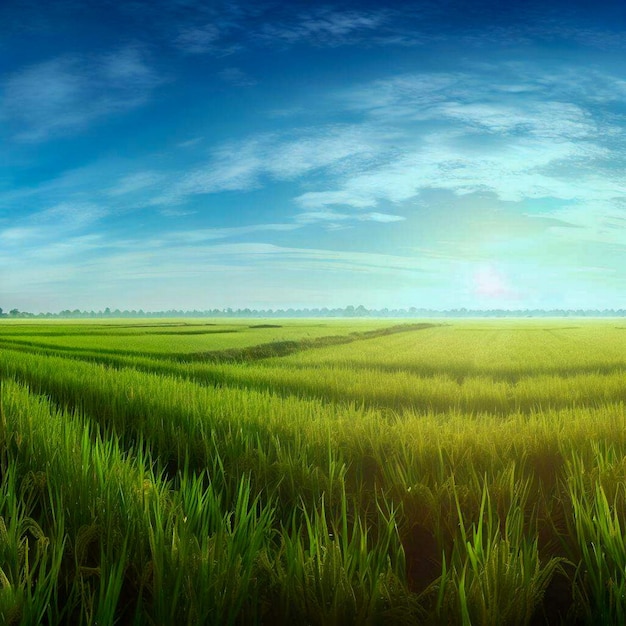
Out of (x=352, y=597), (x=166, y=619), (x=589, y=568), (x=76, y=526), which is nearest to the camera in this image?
(x=166, y=619)

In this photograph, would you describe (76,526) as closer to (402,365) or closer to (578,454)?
(578,454)

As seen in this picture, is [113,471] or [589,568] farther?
[113,471]

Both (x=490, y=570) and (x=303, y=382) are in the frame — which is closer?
(x=490, y=570)

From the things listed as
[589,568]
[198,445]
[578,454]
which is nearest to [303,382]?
[198,445]

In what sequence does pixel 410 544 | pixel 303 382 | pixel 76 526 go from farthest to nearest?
pixel 303 382 → pixel 410 544 → pixel 76 526

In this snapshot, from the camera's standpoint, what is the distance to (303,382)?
9289mm

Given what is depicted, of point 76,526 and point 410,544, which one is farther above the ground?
point 76,526

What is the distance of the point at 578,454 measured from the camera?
3754 mm

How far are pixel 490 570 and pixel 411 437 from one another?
2.16 meters

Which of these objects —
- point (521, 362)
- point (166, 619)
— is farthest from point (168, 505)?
point (521, 362)

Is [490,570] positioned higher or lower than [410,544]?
higher

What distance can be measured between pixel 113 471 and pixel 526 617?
6.09 feet

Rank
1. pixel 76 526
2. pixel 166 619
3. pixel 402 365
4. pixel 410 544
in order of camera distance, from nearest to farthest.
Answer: pixel 166 619, pixel 76 526, pixel 410 544, pixel 402 365

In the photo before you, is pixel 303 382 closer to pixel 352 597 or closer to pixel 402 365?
pixel 402 365
